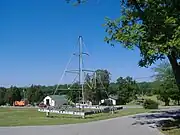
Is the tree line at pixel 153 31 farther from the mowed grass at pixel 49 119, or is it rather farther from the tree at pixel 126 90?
the tree at pixel 126 90

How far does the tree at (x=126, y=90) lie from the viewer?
76.3 metres

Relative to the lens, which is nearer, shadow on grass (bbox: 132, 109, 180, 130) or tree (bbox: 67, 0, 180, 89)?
tree (bbox: 67, 0, 180, 89)

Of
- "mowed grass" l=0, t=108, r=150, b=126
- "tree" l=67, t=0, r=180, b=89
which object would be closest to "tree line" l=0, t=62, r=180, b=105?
"mowed grass" l=0, t=108, r=150, b=126

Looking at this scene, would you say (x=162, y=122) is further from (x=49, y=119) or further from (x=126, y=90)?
(x=126, y=90)

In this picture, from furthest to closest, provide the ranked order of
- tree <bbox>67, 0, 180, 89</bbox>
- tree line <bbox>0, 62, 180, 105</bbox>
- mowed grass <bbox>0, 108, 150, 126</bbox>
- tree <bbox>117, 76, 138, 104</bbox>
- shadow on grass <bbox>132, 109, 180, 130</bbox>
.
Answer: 1. tree <bbox>117, 76, 138, 104</bbox>
2. tree line <bbox>0, 62, 180, 105</bbox>
3. mowed grass <bbox>0, 108, 150, 126</bbox>
4. shadow on grass <bbox>132, 109, 180, 130</bbox>
5. tree <bbox>67, 0, 180, 89</bbox>

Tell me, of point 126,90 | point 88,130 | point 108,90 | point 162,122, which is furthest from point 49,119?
point 108,90

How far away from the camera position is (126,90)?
76.4 meters

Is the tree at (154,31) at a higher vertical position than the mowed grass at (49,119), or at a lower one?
higher

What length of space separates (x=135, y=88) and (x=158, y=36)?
62687 millimetres

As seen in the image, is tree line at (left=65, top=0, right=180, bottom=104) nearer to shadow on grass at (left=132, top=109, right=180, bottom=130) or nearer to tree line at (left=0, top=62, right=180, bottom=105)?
shadow on grass at (left=132, top=109, right=180, bottom=130)

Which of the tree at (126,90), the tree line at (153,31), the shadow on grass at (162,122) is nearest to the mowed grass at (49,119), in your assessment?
the shadow on grass at (162,122)

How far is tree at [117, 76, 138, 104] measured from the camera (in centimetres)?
7631

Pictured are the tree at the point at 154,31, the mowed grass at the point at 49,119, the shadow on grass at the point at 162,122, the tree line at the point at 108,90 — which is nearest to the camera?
the tree at the point at 154,31

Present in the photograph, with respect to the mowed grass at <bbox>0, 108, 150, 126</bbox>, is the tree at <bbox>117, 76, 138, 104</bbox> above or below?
above
